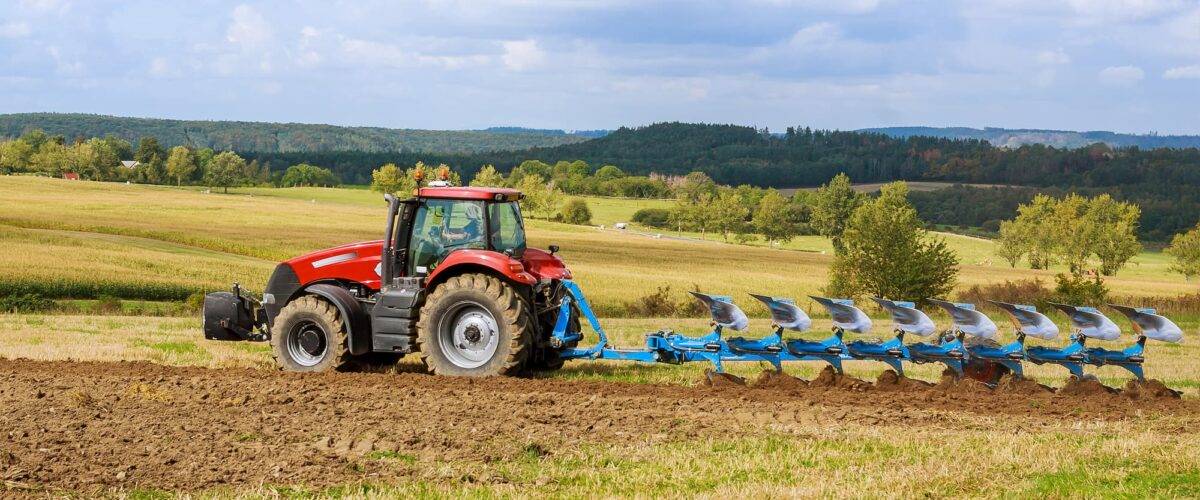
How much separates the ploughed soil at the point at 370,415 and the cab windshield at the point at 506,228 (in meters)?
1.56

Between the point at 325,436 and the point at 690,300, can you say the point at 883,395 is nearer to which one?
the point at 325,436

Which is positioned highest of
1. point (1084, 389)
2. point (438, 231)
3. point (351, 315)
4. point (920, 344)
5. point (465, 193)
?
point (465, 193)

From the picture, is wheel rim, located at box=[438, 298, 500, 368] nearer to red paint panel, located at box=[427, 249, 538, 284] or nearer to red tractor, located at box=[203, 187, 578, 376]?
red tractor, located at box=[203, 187, 578, 376]

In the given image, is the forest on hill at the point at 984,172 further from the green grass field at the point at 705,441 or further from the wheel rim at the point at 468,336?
the wheel rim at the point at 468,336

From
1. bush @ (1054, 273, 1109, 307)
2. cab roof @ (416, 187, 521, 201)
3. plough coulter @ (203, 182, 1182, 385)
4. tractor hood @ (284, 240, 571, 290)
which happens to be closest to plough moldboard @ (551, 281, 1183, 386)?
plough coulter @ (203, 182, 1182, 385)

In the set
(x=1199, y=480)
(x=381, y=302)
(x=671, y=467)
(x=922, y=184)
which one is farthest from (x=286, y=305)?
(x=922, y=184)

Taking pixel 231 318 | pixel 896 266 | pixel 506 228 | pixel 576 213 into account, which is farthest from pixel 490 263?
pixel 576 213

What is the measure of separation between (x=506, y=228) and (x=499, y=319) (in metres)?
1.24

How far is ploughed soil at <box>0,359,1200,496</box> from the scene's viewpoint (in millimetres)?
7824

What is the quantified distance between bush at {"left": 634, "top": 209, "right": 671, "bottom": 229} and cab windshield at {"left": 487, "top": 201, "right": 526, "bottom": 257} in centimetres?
9812

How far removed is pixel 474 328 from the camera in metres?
12.1

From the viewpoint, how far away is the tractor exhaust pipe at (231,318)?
13.3 metres

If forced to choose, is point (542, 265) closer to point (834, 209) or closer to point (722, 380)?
point (722, 380)

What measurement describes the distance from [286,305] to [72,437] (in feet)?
14.2
